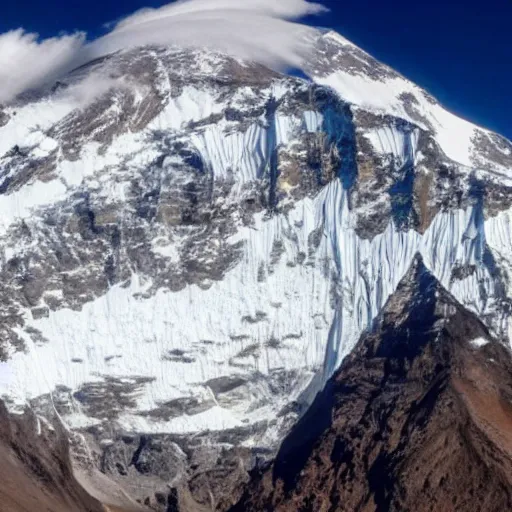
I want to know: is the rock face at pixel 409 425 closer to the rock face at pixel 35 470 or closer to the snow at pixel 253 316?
the snow at pixel 253 316

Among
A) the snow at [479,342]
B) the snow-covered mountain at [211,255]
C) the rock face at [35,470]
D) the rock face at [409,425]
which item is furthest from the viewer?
the snow-covered mountain at [211,255]

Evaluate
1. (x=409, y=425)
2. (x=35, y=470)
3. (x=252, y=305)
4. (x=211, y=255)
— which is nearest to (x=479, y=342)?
(x=409, y=425)

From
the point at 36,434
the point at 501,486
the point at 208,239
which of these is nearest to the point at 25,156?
the point at 208,239

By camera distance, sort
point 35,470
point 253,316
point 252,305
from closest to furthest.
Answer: point 35,470 → point 253,316 → point 252,305

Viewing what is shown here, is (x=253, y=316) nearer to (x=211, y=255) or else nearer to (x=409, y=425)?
(x=211, y=255)

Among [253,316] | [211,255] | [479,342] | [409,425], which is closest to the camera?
[409,425]

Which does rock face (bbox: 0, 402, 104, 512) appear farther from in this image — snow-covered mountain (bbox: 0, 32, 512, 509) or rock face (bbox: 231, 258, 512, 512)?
rock face (bbox: 231, 258, 512, 512)

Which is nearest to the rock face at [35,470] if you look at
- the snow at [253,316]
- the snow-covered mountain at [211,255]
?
the snow-covered mountain at [211,255]
